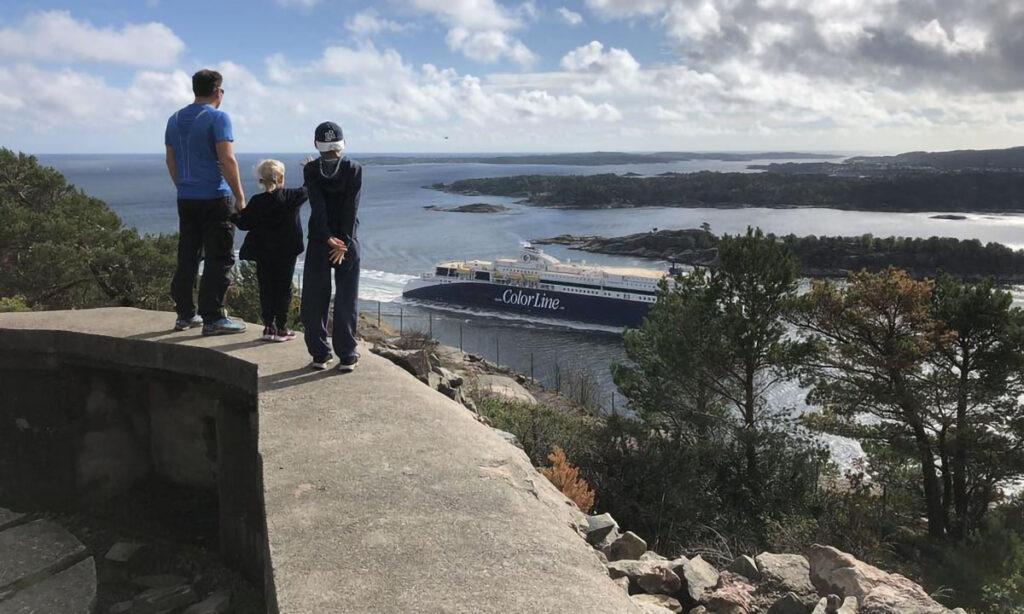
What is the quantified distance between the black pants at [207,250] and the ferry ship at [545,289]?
37.0m

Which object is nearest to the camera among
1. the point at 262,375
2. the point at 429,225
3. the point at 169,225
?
the point at 262,375

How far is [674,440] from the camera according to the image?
41.9 feet

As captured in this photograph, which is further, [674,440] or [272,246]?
[674,440]

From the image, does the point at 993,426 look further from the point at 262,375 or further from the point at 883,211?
the point at 883,211

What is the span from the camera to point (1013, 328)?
12383 millimetres

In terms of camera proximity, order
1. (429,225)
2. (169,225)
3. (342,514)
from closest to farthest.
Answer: (342,514) < (169,225) < (429,225)

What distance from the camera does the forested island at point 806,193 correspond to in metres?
108

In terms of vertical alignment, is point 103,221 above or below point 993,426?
above

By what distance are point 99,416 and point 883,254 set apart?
6645 centimetres

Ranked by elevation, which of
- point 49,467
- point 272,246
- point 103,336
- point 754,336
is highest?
point 272,246

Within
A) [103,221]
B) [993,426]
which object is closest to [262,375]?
[103,221]

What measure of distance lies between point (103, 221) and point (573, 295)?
3292 centimetres

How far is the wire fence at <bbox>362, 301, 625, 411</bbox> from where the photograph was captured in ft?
92.5

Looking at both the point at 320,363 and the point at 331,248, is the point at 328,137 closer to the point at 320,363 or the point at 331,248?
the point at 331,248
